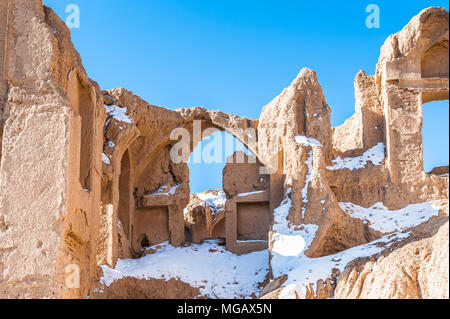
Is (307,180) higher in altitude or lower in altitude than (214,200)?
higher

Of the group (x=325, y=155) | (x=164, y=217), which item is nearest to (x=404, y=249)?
(x=325, y=155)

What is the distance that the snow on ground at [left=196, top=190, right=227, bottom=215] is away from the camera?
1099 inches

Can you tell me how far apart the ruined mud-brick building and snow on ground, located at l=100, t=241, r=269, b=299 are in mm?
350

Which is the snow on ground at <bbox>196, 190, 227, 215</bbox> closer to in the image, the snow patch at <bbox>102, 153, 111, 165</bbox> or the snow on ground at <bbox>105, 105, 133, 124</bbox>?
the snow on ground at <bbox>105, 105, 133, 124</bbox>

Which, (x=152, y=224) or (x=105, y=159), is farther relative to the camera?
(x=152, y=224)

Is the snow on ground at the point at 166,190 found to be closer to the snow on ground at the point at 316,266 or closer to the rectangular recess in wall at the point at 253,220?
the rectangular recess in wall at the point at 253,220

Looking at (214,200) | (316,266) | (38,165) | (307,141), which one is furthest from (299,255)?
(214,200)

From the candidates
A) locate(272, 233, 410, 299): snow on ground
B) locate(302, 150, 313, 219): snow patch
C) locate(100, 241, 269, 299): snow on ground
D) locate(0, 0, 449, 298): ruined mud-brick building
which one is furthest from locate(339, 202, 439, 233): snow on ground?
locate(100, 241, 269, 299): snow on ground

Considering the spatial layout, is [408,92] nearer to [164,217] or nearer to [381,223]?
[381,223]

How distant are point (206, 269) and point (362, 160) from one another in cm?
561

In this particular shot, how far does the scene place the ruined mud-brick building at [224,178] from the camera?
41.6 feet

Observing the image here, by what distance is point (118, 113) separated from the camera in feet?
66.1

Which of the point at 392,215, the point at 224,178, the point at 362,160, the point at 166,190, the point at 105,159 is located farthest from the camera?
the point at 166,190

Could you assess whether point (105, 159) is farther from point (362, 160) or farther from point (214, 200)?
point (214, 200)
